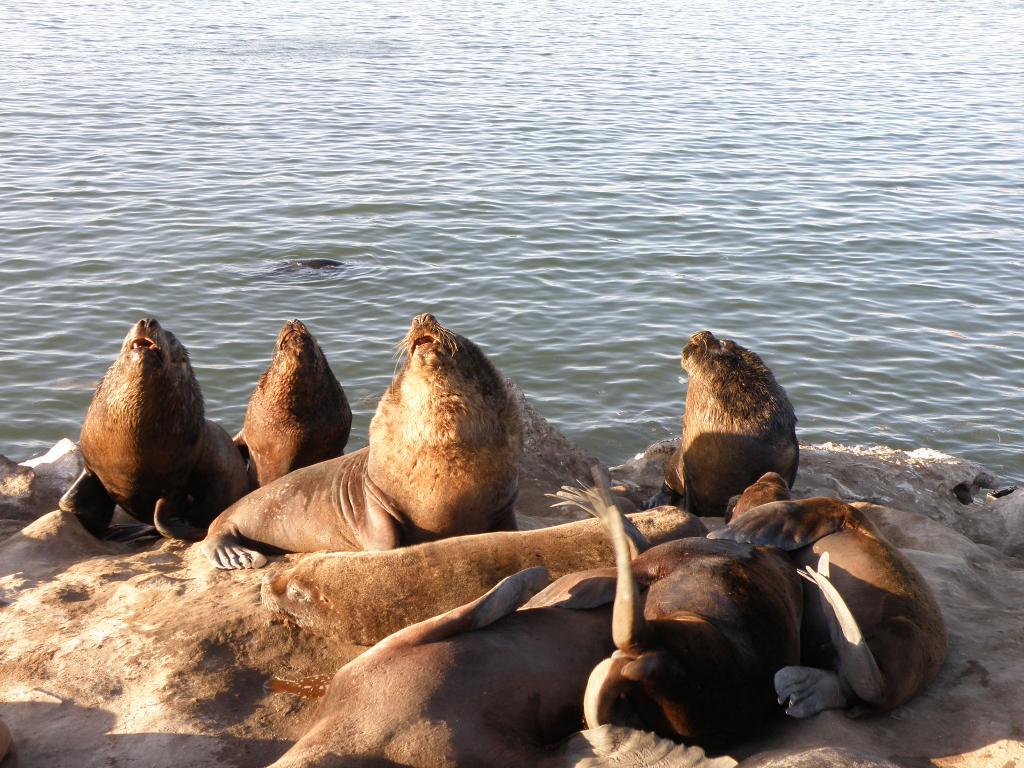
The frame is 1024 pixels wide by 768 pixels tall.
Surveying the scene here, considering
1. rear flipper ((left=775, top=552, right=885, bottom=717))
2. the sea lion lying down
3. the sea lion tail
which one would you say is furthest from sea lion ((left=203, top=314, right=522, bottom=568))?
rear flipper ((left=775, top=552, right=885, bottom=717))

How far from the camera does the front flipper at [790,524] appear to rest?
4.54m

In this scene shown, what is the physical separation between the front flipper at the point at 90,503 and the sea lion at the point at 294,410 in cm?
92

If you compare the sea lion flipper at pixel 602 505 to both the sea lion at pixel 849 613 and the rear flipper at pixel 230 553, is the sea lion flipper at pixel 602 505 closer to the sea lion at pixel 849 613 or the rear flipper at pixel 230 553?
the sea lion at pixel 849 613

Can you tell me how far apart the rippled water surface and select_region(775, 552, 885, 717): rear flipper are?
18.8ft

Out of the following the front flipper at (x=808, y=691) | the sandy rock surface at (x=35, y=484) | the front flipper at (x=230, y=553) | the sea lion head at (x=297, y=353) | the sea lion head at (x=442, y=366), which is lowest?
the sandy rock surface at (x=35, y=484)

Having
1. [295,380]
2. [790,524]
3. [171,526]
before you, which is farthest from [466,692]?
[295,380]

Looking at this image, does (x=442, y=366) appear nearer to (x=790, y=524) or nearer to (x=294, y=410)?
(x=790, y=524)

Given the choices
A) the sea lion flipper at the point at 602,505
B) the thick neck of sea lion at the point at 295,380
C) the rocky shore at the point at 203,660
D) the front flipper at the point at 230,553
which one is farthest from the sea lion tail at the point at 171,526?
the sea lion flipper at the point at 602,505

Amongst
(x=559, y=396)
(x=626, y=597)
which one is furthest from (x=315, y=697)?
(x=559, y=396)

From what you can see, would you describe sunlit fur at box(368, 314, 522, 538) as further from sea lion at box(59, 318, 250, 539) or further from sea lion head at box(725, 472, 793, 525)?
sea lion at box(59, 318, 250, 539)

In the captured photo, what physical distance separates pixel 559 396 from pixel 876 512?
4082 millimetres

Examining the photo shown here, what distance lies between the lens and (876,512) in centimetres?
639

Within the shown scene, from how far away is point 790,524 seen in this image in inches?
182

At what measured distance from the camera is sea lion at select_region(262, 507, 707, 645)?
13.5ft
